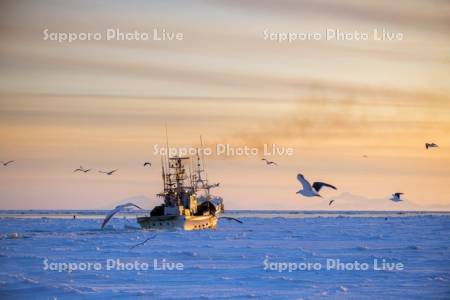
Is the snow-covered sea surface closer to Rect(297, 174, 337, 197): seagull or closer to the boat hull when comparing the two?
Rect(297, 174, 337, 197): seagull

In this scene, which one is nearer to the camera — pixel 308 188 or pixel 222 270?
pixel 222 270

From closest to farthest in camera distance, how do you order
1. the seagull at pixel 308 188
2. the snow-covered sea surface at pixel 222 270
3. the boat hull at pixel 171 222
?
the snow-covered sea surface at pixel 222 270 < the seagull at pixel 308 188 < the boat hull at pixel 171 222

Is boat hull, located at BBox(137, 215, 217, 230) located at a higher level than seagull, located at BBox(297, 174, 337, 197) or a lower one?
lower

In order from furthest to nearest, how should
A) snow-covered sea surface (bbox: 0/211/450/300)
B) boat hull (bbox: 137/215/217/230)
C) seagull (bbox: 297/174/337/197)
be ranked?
boat hull (bbox: 137/215/217/230)
seagull (bbox: 297/174/337/197)
snow-covered sea surface (bbox: 0/211/450/300)

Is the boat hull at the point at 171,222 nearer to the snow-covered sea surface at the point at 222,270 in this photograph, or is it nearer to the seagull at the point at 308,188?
the snow-covered sea surface at the point at 222,270

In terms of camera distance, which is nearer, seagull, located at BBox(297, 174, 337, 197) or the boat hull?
seagull, located at BBox(297, 174, 337, 197)

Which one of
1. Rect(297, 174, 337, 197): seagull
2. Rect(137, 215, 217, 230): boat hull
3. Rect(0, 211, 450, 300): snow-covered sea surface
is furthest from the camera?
Rect(137, 215, 217, 230): boat hull

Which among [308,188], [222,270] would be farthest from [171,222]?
[222,270]

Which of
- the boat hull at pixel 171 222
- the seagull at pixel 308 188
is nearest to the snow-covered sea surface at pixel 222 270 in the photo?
the seagull at pixel 308 188

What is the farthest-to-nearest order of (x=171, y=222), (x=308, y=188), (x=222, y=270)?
(x=171, y=222), (x=308, y=188), (x=222, y=270)

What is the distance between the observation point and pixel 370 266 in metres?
28.0

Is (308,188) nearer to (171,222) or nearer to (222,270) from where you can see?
(222,270)

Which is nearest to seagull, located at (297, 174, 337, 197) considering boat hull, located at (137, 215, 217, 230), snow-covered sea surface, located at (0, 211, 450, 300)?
snow-covered sea surface, located at (0, 211, 450, 300)

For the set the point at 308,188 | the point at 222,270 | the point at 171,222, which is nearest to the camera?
the point at 222,270
